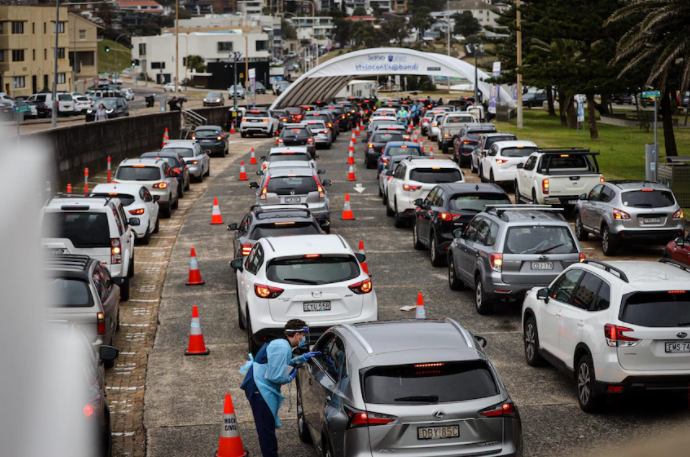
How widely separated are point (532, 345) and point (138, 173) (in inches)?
648

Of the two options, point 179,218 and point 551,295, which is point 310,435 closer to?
point 551,295

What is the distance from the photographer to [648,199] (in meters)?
20.7

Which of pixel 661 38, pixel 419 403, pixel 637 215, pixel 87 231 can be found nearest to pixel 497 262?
pixel 637 215

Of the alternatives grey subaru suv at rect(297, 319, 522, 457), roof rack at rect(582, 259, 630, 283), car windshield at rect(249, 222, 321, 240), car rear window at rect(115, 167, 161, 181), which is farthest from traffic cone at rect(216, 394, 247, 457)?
car rear window at rect(115, 167, 161, 181)

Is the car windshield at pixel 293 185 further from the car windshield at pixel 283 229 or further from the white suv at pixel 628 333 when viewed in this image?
the white suv at pixel 628 333

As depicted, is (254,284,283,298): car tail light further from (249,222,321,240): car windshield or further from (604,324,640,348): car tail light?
(604,324,640,348): car tail light

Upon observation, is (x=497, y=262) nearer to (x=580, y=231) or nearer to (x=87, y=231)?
(x=87, y=231)

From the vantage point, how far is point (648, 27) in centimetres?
3044

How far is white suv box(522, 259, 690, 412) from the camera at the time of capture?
10.0 meters

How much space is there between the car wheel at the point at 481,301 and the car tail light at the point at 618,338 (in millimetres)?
5160

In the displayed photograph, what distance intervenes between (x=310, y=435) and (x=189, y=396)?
2.77 metres

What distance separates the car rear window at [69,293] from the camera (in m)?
12.1

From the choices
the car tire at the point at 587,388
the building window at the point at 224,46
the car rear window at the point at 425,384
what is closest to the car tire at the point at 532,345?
the car tire at the point at 587,388

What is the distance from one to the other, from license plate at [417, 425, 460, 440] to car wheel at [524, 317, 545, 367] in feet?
16.7
